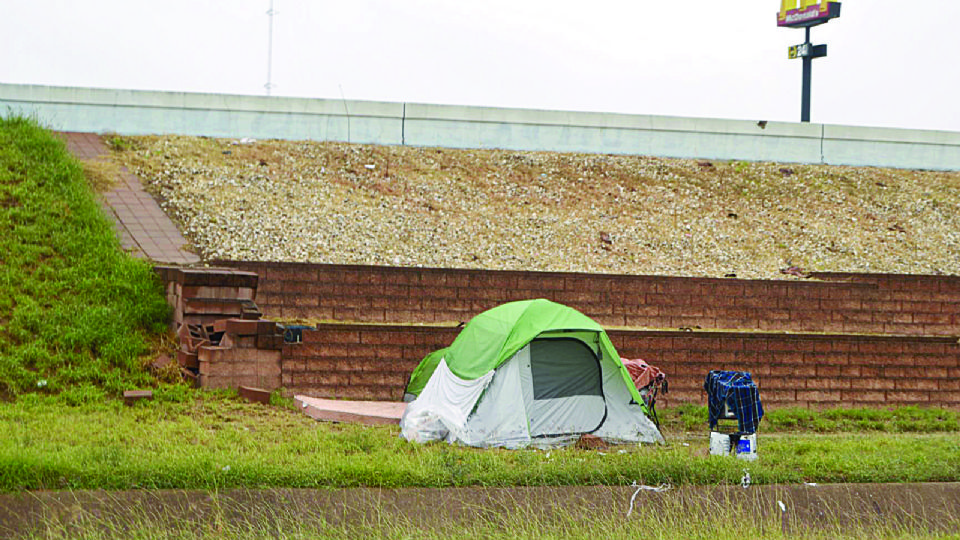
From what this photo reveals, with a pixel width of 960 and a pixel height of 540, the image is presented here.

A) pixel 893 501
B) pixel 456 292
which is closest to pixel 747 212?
pixel 456 292

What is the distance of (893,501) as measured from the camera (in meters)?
7.37

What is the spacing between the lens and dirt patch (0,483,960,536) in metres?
6.21

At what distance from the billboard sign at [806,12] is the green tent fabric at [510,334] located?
63.0 ft

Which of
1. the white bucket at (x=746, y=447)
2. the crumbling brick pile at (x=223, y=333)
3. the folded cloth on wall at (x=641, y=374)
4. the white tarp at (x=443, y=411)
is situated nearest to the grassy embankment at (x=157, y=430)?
the white bucket at (x=746, y=447)

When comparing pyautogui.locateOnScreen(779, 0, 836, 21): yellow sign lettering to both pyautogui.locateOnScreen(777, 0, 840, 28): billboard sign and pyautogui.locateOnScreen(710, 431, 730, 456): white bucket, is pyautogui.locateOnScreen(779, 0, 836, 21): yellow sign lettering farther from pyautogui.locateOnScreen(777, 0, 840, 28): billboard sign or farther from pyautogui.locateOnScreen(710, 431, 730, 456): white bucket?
pyautogui.locateOnScreen(710, 431, 730, 456): white bucket

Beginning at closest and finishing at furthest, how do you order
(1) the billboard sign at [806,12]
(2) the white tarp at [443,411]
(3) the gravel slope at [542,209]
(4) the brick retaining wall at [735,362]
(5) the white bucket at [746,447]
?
(5) the white bucket at [746,447]
(2) the white tarp at [443,411]
(4) the brick retaining wall at [735,362]
(3) the gravel slope at [542,209]
(1) the billboard sign at [806,12]

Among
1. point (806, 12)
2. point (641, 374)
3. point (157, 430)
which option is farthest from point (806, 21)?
point (157, 430)

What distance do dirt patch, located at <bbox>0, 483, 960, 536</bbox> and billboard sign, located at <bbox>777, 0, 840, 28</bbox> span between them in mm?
20843

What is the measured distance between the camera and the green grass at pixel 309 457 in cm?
679

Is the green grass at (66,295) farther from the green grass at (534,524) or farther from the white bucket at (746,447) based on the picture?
the white bucket at (746,447)

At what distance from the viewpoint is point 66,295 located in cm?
1191

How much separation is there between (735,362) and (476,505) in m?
6.96

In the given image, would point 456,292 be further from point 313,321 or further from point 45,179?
point 45,179

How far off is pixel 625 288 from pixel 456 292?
8.59 ft
